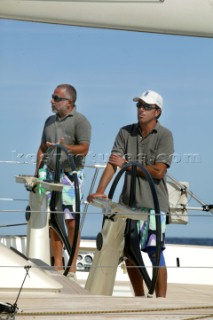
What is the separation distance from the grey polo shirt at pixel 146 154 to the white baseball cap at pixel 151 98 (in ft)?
0.34

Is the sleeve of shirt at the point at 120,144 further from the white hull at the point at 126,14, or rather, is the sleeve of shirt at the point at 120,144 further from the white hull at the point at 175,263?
the white hull at the point at 175,263

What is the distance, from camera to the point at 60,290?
4.61 metres

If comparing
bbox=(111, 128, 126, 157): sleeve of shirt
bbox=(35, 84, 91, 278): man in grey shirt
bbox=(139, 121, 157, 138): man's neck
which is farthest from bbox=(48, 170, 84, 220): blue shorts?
bbox=(139, 121, 157, 138): man's neck

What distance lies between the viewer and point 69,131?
5.38m

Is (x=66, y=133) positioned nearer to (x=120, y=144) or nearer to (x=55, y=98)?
(x=55, y=98)

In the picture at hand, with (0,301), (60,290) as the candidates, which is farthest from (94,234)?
(0,301)

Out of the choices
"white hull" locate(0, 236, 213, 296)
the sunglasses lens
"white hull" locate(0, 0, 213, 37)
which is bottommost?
"white hull" locate(0, 236, 213, 296)

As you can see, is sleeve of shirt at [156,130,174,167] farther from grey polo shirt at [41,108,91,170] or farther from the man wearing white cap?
grey polo shirt at [41,108,91,170]

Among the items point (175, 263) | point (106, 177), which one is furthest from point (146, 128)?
point (175, 263)

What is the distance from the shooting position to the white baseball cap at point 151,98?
527cm

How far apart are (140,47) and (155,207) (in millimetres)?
708

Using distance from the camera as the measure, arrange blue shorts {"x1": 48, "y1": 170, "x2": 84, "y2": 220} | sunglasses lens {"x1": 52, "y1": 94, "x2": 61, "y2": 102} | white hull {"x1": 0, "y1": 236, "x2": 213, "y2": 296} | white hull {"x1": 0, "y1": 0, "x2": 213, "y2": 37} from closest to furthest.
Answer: white hull {"x1": 0, "y1": 0, "x2": 213, "y2": 37}
sunglasses lens {"x1": 52, "y1": 94, "x2": 61, "y2": 102}
blue shorts {"x1": 48, "y1": 170, "x2": 84, "y2": 220}
white hull {"x1": 0, "y1": 236, "x2": 213, "y2": 296}

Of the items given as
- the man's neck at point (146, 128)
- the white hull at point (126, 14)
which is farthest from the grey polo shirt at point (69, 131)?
the white hull at point (126, 14)

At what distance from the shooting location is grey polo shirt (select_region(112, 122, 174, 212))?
17.0 feet
